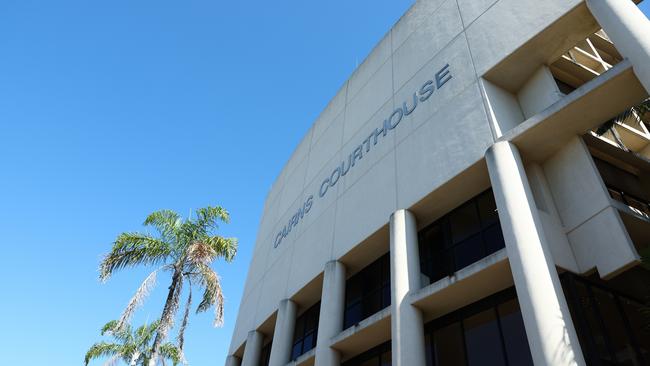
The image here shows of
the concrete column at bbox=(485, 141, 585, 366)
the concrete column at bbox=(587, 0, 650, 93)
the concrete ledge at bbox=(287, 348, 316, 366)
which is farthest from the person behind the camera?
the concrete ledge at bbox=(287, 348, 316, 366)

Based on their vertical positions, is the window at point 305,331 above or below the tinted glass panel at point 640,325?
above

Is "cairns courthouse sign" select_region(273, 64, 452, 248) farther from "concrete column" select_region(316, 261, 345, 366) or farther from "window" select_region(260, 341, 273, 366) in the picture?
"window" select_region(260, 341, 273, 366)

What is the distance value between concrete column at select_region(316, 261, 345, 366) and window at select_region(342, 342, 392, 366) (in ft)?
2.70

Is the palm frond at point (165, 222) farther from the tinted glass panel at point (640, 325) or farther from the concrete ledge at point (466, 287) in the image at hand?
the tinted glass panel at point (640, 325)

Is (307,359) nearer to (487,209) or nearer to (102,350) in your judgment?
(487,209)

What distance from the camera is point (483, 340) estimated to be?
10266 millimetres

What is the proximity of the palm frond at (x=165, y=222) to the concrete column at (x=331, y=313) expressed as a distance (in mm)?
8670

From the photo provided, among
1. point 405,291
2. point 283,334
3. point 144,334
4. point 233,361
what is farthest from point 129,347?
point 405,291

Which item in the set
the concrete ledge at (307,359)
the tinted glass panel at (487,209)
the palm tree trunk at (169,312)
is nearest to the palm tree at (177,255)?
the palm tree trunk at (169,312)

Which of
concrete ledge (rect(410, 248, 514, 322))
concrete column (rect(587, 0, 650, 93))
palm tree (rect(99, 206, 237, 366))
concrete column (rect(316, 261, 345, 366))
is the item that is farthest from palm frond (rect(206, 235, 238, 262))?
concrete column (rect(587, 0, 650, 93))

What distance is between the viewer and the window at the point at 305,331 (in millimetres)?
17580

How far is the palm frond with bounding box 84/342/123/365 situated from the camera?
1140 inches

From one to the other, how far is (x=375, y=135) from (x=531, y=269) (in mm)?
9669

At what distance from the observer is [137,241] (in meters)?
19.4
